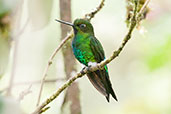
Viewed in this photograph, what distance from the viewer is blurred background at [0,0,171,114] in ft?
7.99

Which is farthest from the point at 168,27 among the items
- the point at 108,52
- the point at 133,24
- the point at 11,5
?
the point at 11,5

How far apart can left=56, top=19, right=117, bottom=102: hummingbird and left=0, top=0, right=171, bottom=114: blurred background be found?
0.25m

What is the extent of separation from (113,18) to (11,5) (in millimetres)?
4238

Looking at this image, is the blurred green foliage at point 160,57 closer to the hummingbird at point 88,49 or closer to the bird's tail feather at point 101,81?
the hummingbird at point 88,49

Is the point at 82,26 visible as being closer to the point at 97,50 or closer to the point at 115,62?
the point at 97,50

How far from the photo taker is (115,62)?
5840 millimetres

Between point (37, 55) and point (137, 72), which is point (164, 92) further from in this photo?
point (37, 55)

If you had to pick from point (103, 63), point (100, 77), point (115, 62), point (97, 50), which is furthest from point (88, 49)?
point (115, 62)

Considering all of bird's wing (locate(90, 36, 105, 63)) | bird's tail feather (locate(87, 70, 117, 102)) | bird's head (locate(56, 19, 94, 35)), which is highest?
bird's head (locate(56, 19, 94, 35))

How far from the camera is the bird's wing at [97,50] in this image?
1.94 meters

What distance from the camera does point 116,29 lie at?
512 centimetres

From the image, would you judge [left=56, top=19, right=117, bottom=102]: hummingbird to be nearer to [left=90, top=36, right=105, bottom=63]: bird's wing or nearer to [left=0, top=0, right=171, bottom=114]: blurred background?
[left=90, top=36, right=105, bottom=63]: bird's wing

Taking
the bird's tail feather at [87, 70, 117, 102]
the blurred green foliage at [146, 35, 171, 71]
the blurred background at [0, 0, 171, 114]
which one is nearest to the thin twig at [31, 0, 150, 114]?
the bird's tail feather at [87, 70, 117, 102]

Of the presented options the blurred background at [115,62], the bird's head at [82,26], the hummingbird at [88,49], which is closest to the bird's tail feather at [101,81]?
the hummingbird at [88,49]
